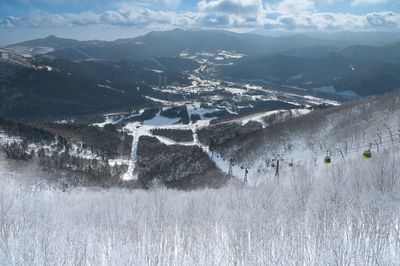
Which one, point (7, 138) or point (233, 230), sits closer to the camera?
point (233, 230)

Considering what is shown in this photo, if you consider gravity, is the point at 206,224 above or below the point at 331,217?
below

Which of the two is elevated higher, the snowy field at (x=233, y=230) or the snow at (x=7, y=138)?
the snowy field at (x=233, y=230)

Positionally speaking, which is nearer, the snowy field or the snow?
the snowy field

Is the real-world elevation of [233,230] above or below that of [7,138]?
above

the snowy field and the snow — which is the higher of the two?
the snowy field

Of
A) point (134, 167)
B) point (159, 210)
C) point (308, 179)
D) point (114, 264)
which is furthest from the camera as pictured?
point (134, 167)

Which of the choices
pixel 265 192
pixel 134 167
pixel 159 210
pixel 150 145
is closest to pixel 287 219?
pixel 265 192

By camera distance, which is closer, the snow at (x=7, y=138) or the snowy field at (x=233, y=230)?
the snowy field at (x=233, y=230)

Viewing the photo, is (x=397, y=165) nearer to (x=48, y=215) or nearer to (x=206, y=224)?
(x=206, y=224)
